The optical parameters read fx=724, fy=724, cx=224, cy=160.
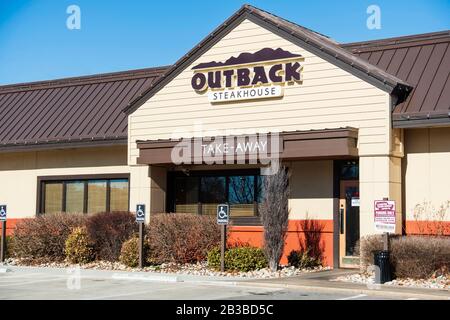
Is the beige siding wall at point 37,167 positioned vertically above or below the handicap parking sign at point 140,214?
above

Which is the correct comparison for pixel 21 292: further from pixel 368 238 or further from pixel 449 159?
pixel 449 159

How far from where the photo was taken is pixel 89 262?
22281 mm

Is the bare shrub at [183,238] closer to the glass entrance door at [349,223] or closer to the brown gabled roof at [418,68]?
the glass entrance door at [349,223]

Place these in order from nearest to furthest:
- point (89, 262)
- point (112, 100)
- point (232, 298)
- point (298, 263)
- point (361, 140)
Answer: point (232, 298) < point (361, 140) < point (298, 263) < point (89, 262) < point (112, 100)

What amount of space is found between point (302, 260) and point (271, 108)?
176 inches

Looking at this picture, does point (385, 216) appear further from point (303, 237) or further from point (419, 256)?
point (303, 237)

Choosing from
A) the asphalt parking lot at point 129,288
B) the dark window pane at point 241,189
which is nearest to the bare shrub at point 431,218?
the asphalt parking lot at point 129,288

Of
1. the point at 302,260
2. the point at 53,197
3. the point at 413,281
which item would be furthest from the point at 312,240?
the point at 53,197

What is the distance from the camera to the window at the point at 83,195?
2564cm

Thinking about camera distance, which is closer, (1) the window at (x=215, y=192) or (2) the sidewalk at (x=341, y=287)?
(2) the sidewalk at (x=341, y=287)

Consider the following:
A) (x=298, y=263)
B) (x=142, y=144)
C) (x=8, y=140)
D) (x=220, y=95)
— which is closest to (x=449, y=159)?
(x=298, y=263)

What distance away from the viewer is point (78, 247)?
2202 cm

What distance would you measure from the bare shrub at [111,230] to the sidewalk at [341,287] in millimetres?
6179

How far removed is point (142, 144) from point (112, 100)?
3989 mm
